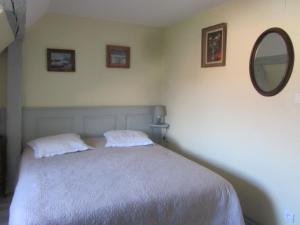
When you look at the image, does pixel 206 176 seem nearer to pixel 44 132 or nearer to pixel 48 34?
pixel 44 132

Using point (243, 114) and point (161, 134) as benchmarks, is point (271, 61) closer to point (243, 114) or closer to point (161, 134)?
point (243, 114)

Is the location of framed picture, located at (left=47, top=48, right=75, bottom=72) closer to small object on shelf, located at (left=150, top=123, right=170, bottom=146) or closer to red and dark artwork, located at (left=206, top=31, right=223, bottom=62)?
small object on shelf, located at (left=150, top=123, right=170, bottom=146)

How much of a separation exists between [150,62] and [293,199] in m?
2.63

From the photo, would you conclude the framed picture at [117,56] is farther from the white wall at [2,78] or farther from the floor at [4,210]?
the floor at [4,210]

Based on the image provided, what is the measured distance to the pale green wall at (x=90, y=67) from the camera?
134 inches

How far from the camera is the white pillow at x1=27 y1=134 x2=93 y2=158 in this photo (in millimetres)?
2943

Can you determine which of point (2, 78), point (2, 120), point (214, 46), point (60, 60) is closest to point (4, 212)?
point (2, 120)

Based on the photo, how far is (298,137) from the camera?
2.19 meters

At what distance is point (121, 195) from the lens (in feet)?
6.27

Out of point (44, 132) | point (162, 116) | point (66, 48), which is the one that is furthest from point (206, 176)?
point (66, 48)

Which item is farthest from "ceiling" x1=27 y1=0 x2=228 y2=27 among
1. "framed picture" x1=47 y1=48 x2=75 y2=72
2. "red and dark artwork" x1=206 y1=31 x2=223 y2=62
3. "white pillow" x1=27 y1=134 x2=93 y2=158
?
"white pillow" x1=27 y1=134 x2=93 y2=158

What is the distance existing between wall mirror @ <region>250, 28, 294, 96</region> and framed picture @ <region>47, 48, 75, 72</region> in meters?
2.24

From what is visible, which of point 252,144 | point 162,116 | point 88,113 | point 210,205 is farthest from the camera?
point 162,116

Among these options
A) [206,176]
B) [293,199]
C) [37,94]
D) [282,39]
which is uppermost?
[282,39]
